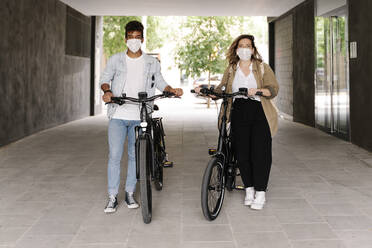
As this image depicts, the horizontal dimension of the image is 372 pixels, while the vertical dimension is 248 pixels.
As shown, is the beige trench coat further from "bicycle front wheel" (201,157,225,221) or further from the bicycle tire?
the bicycle tire

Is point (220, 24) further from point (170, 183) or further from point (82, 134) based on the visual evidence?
point (170, 183)

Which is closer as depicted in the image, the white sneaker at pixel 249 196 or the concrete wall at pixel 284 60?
the white sneaker at pixel 249 196

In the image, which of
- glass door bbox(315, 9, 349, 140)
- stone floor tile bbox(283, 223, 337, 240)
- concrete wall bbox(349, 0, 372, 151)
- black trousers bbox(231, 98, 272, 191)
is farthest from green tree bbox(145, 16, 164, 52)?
stone floor tile bbox(283, 223, 337, 240)

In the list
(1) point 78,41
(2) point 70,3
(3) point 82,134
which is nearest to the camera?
(3) point 82,134

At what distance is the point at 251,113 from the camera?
4348 mm

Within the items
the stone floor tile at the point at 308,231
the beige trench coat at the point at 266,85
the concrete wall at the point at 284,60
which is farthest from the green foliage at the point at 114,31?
the stone floor tile at the point at 308,231

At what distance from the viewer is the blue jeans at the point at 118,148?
4.28 meters

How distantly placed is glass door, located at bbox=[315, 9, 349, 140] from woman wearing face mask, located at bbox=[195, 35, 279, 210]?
16.7ft

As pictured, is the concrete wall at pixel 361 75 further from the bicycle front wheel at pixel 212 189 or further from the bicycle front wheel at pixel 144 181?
the bicycle front wheel at pixel 144 181

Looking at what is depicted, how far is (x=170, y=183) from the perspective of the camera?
18.3 feet

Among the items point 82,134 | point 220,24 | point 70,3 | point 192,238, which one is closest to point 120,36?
point 220,24

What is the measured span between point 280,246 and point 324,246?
32cm

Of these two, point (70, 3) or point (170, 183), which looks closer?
point (170, 183)

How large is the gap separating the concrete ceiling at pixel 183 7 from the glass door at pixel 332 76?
7.12 feet
